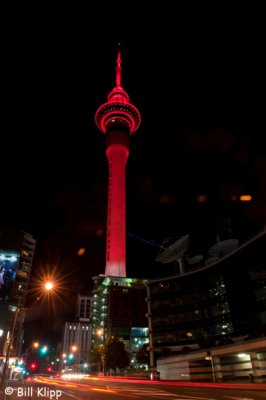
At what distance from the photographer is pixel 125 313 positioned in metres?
132

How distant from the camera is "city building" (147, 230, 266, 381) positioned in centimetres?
6294

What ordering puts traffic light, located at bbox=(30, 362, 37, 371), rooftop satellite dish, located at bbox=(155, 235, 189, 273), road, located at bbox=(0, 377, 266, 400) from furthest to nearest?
rooftop satellite dish, located at bbox=(155, 235, 189, 273) < traffic light, located at bbox=(30, 362, 37, 371) < road, located at bbox=(0, 377, 266, 400)

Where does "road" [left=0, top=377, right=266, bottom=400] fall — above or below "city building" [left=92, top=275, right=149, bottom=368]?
below

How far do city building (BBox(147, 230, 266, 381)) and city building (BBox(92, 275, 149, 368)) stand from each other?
23.1 metres

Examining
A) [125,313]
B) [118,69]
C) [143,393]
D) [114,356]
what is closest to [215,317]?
[114,356]

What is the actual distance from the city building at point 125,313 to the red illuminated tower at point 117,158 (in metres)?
6.71

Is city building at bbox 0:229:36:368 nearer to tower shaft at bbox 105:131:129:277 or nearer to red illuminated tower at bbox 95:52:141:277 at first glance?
tower shaft at bbox 105:131:129:277

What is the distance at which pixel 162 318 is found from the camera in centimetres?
10481

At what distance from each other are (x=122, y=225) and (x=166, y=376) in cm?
6781

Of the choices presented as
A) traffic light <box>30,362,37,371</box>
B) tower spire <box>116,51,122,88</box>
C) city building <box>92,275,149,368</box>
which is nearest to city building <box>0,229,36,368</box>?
traffic light <box>30,362,37,371</box>

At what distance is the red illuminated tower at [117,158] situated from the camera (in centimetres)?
13500

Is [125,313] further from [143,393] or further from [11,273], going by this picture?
[143,393]

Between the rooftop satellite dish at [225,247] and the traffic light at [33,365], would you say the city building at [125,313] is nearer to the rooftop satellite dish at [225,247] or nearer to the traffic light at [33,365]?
the rooftop satellite dish at [225,247]

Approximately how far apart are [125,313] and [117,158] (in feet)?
223
